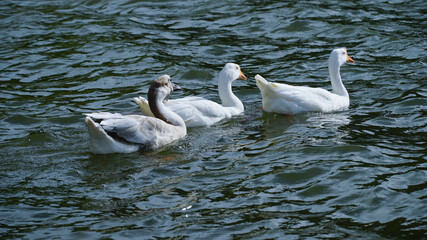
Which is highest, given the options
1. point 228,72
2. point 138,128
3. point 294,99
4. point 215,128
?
point 228,72

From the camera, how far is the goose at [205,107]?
10.1 metres

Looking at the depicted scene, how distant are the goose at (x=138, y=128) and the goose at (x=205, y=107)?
267 mm

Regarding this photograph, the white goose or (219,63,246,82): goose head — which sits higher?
(219,63,246,82): goose head

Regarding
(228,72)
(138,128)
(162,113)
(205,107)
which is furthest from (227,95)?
(138,128)

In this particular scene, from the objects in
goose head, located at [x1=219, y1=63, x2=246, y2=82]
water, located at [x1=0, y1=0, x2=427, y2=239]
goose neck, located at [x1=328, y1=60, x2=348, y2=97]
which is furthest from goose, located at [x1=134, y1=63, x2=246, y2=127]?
goose neck, located at [x1=328, y1=60, x2=348, y2=97]

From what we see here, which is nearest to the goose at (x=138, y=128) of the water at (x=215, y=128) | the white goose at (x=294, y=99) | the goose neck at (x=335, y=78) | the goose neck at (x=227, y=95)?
the water at (x=215, y=128)

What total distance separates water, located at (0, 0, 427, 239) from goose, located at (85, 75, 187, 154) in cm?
19

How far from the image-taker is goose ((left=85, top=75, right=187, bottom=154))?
8.69 meters

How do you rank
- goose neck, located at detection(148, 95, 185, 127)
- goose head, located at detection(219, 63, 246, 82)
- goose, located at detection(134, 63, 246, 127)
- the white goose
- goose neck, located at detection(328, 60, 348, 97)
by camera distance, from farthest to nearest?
goose neck, located at detection(328, 60, 348, 97), goose head, located at detection(219, 63, 246, 82), the white goose, goose, located at detection(134, 63, 246, 127), goose neck, located at detection(148, 95, 185, 127)

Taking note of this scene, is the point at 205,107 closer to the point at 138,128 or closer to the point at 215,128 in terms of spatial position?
the point at 215,128

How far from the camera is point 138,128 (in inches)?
357

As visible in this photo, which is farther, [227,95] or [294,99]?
[227,95]

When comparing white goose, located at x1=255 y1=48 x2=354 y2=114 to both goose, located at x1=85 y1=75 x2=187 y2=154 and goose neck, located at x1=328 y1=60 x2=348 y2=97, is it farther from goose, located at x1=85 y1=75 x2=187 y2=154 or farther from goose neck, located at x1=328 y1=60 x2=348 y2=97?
goose, located at x1=85 y1=75 x2=187 y2=154

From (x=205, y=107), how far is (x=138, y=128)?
1.49m
